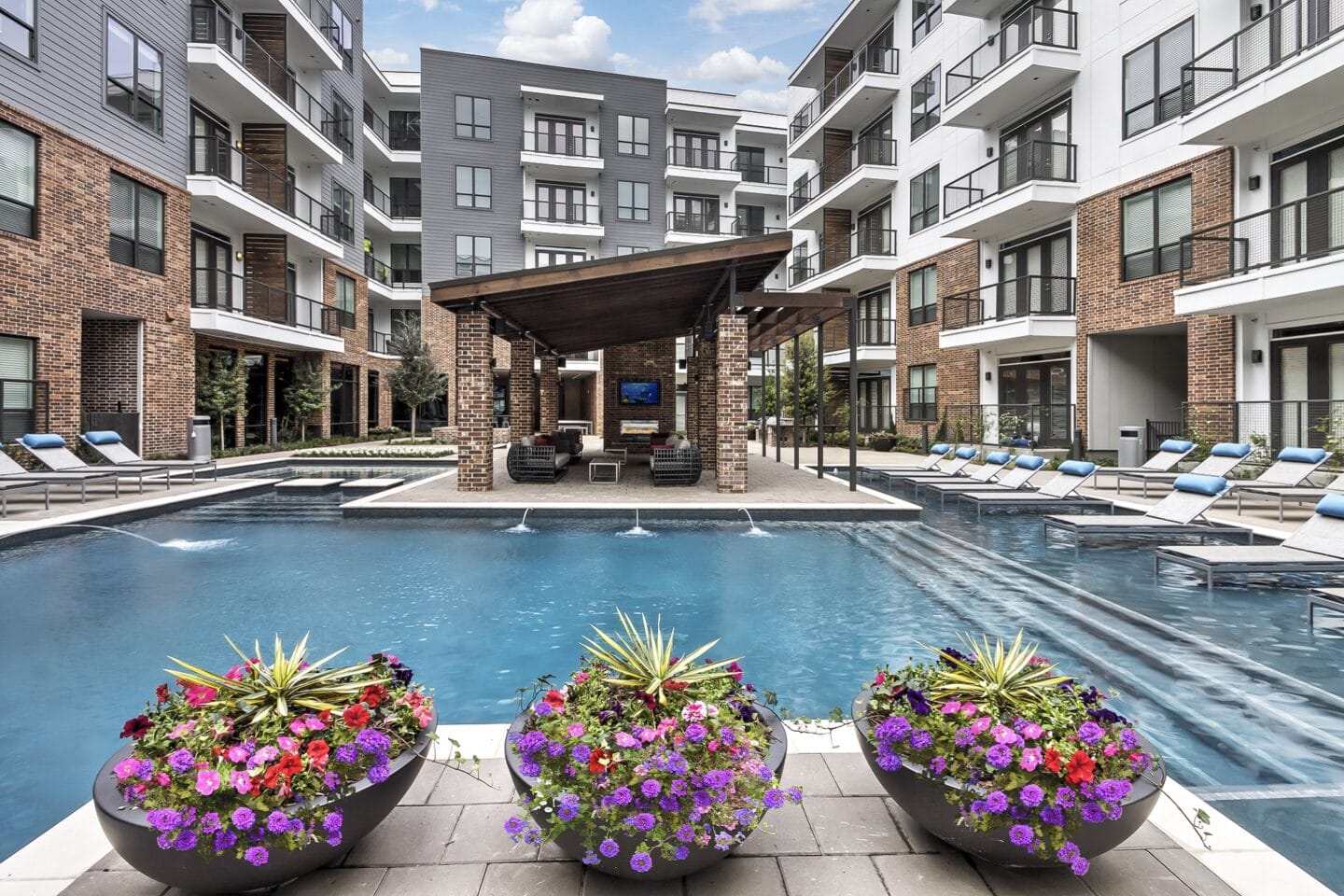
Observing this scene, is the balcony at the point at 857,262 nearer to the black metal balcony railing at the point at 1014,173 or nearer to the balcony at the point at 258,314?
the black metal balcony railing at the point at 1014,173

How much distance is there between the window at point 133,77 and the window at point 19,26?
6.68 feet

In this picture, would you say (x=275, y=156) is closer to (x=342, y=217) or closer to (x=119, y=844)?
(x=342, y=217)

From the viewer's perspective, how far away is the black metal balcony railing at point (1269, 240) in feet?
41.3

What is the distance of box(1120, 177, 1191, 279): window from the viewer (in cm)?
1598

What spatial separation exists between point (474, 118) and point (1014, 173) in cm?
2433

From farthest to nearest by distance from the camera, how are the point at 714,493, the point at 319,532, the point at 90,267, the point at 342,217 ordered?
the point at 342,217
the point at 90,267
the point at 714,493
the point at 319,532

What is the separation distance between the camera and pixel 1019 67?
61.1 ft

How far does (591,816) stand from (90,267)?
1840 centimetres

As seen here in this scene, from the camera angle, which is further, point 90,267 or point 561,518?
point 90,267

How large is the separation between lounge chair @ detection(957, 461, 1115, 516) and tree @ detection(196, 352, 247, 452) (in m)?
18.9

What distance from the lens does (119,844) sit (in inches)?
81.1

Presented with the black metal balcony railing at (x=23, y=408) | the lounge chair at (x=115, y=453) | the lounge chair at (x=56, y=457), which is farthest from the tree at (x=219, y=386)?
the lounge chair at (x=56, y=457)

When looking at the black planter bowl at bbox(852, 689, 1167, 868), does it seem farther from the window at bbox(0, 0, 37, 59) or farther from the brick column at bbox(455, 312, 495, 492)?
the window at bbox(0, 0, 37, 59)

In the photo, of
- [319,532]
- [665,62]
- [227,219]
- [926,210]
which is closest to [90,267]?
[227,219]
